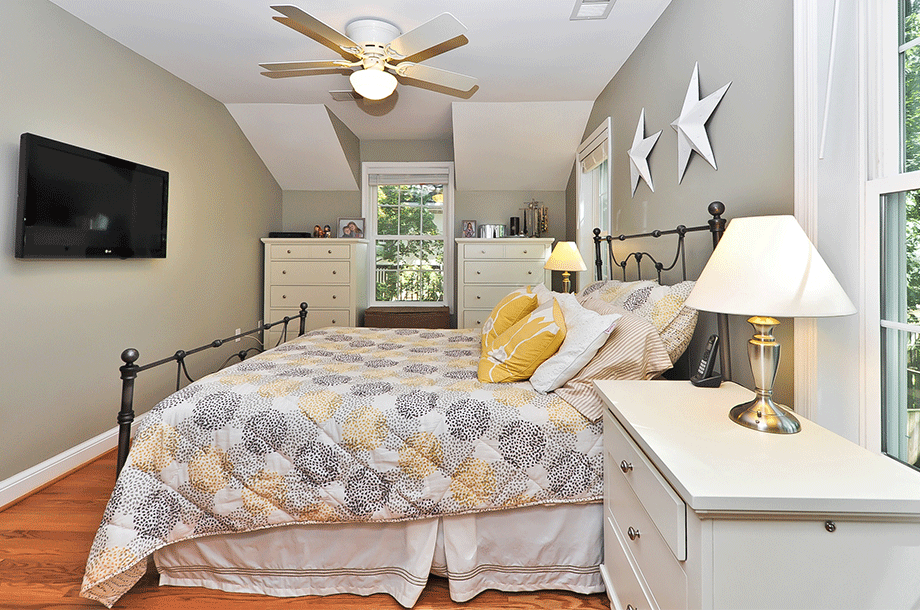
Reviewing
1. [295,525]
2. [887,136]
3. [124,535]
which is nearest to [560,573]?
[295,525]

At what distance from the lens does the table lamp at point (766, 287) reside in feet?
3.50

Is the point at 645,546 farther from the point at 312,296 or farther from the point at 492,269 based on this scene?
the point at 312,296

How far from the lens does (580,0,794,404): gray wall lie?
1.51m

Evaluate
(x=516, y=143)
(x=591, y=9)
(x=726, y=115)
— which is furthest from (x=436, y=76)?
(x=516, y=143)

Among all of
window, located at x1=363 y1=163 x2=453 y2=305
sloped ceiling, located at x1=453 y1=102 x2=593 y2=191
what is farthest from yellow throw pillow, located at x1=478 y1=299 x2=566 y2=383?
window, located at x1=363 y1=163 x2=453 y2=305

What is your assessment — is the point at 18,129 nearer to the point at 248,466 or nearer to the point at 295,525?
the point at 248,466

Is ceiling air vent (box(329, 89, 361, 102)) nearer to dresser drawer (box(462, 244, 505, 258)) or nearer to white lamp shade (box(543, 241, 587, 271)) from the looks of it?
dresser drawer (box(462, 244, 505, 258))

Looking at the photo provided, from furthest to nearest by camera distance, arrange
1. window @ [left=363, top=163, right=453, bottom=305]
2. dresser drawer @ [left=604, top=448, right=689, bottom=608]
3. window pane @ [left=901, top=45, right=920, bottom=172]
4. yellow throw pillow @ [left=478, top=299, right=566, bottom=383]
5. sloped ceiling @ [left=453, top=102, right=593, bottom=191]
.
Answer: window @ [left=363, top=163, right=453, bottom=305] → sloped ceiling @ [left=453, top=102, right=593, bottom=191] → yellow throw pillow @ [left=478, top=299, right=566, bottom=383] → window pane @ [left=901, top=45, right=920, bottom=172] → dresser drawer @ [left=604, top=448, right=689, bottom=608]

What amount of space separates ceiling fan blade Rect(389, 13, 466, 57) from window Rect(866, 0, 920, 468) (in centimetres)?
155

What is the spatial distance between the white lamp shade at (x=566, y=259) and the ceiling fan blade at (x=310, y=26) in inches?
77.2

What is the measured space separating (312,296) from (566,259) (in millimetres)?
2597

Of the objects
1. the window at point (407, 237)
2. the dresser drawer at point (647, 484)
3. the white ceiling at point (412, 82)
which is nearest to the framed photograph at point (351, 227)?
the window at point (407, 237)

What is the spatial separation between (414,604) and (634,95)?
2979mm

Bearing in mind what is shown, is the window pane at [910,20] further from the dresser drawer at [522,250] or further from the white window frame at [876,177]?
the dresser drawer at [522,250]
